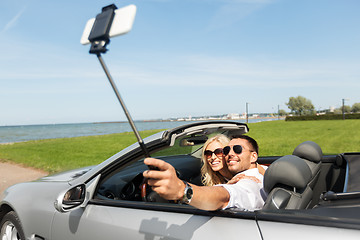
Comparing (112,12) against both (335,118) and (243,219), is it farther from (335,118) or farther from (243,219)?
(335,118)

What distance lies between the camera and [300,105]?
432ft

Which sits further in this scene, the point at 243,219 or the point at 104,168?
the point at 104,168

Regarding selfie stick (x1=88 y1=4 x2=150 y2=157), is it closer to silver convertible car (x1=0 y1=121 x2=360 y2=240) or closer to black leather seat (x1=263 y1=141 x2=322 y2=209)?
silver convertible car (x1=0 y1=121 x2=360 y2=240)

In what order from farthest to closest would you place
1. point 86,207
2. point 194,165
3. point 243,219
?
point 194,165, point 86,207, point 243,219

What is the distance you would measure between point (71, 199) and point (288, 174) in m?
1.58

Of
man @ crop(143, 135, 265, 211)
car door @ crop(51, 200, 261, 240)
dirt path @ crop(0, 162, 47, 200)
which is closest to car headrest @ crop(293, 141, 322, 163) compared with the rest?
man @ crop(143, 135, 265, 211)

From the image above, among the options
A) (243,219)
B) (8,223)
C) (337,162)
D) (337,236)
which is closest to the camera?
(337,236)

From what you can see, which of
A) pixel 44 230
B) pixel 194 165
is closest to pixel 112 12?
pixel 44 230

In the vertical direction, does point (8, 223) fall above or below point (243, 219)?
below

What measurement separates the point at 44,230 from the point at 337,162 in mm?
2972

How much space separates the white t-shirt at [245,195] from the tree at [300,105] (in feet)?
452

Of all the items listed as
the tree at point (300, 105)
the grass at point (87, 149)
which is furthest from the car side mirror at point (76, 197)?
the tree at point (300, 105)

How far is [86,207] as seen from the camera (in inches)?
91.7

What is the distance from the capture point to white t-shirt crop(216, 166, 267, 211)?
6.04ft
